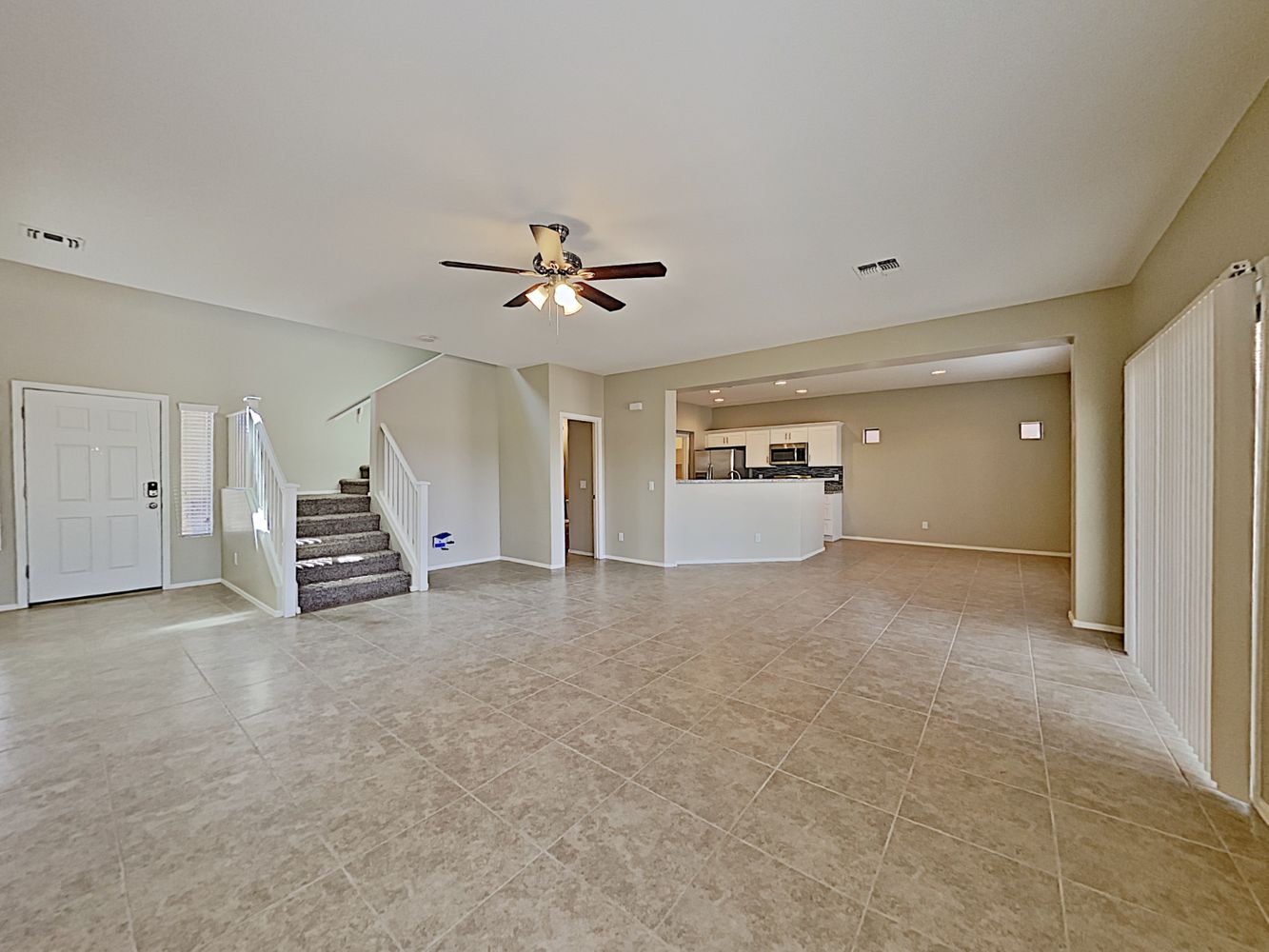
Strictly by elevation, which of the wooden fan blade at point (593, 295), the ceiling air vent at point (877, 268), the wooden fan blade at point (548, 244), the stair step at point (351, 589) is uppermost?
the ceiling air vent at point (877, 268)

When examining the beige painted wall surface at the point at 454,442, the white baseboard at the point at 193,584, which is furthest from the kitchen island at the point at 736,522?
the white baseboard at the point at 193,584

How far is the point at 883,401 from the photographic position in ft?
29.8

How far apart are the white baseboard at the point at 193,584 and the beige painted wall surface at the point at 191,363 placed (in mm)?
44

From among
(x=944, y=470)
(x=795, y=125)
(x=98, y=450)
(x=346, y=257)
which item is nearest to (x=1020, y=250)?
(x=795, y=125)

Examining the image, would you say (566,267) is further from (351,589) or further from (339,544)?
(339,544)

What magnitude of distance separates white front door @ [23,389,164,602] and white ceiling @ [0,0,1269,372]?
7.17ft

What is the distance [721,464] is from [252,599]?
831 cm

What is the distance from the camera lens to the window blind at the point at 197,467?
18.2 ft

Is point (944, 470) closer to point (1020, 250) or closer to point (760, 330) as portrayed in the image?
point (760, 330)

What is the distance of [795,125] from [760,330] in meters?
3.07

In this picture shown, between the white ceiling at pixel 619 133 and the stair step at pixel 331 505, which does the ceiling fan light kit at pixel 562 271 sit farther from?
the stair step at pixel 331 505

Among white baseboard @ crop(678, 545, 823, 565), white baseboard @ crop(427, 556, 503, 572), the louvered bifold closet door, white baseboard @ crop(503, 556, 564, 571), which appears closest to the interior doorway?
white baseboard @ crop(503, 556, 564, 571)

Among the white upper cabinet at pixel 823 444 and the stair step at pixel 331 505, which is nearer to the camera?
the stair step at pixel 331 505

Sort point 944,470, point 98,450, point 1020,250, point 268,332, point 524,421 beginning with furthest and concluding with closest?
point 944,470 → point 524,421 → point 268,332 → point 98,450 → point 1020,250
